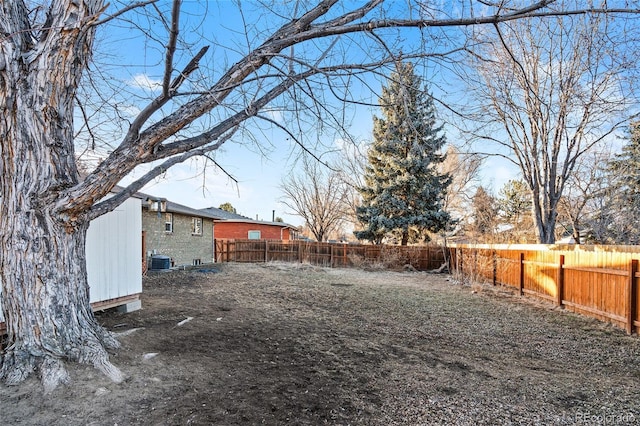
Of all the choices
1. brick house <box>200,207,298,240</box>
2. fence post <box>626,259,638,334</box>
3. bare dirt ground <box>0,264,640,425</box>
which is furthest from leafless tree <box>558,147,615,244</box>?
brick house <box>200,207,298,240</box>

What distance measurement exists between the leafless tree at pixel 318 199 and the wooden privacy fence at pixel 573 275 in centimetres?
1445

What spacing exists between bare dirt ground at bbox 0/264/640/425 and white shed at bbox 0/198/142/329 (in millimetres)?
382

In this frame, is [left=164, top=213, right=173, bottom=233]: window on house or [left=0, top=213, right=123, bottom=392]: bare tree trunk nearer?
[left=0, top=213, right=123, bottom=392]: bare tree trunk

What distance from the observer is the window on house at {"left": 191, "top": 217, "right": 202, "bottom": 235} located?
653 inches

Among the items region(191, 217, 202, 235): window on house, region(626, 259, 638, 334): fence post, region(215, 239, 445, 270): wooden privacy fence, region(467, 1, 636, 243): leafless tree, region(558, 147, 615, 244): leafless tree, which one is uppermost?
region(467, 1, 636, 243): leafless tree

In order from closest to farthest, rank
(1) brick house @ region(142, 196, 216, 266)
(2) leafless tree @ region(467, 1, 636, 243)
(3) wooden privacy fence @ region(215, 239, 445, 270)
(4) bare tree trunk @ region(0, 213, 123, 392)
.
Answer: (4) bare tree trunk @ region(0, 213, 123, 392), (2) leafless tree @ region(467, 1, 636, 243), (1) brick house @ region(142, 196, 216, 266), (3) wooden privacy fence @ region(215, 239, 445, 270)

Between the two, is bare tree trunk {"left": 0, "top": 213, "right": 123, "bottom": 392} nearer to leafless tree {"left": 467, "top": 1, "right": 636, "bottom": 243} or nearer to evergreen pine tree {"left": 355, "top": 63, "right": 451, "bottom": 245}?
leafless tree {"left": 467, "top": 1, "right": 636, "bottom": 243}

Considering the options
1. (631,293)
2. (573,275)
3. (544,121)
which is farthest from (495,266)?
(631,293)

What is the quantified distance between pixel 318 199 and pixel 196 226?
33.3ft

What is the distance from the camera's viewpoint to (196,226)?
17.0 meters

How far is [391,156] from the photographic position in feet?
58.1

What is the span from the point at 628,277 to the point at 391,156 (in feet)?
42.4

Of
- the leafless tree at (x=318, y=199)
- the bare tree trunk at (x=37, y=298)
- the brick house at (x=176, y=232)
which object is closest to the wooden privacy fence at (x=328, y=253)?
the brick house at (x=176, y=232)

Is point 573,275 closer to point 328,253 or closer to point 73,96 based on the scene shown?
point 73,96
